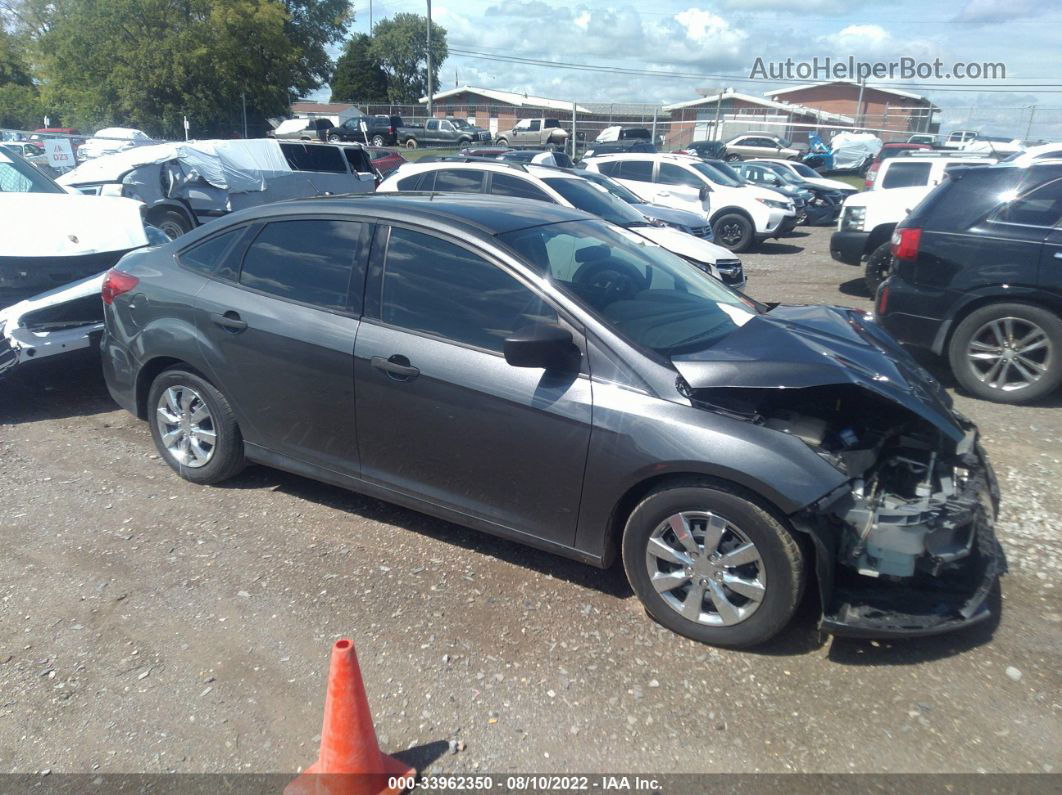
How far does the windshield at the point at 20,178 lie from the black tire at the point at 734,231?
11.0 meters

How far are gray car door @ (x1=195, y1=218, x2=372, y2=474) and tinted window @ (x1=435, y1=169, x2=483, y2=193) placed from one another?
22.1 feet

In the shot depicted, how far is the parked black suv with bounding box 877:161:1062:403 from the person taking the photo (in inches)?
241

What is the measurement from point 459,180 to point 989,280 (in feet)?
22.8

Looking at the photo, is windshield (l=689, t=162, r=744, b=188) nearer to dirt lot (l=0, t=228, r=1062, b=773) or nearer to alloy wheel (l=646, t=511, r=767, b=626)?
dirt lot (l=0, t=228, r=1062, b=773)

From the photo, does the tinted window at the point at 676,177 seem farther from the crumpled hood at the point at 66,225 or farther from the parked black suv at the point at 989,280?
the crumpled hood at the point at 66,225

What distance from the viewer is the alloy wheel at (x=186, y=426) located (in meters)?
4.72

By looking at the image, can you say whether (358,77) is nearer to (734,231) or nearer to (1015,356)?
(734,231)

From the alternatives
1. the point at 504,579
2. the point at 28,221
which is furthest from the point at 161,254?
the point at 504,579

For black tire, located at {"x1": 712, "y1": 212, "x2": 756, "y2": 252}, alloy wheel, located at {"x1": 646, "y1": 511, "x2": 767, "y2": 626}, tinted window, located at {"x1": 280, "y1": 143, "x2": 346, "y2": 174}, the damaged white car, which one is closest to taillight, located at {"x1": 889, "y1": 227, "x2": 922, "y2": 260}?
alloy wheel, located at {"x1": 646, "y1": 511, "x2": 767, "y2": 626}

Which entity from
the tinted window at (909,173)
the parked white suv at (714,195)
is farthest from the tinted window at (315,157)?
the tinted window at (909,173)

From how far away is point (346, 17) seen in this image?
163ft

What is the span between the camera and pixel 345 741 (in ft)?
8.42

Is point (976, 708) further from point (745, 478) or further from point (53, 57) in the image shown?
point (53, 57)

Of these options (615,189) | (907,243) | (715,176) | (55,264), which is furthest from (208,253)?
(715,176)
